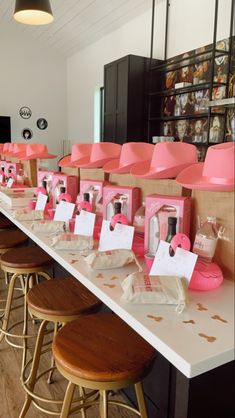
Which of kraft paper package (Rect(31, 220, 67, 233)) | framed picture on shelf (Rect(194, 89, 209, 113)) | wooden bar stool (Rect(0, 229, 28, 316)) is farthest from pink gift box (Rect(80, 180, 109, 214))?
framed picture on shelf (Rect(194, 89, 209, 113))

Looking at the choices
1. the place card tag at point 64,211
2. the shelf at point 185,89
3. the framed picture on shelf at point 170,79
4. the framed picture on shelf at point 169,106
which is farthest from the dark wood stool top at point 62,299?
the framed picture on shelf at point 170,79

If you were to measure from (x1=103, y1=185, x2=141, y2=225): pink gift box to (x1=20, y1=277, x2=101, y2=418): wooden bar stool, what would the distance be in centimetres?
38

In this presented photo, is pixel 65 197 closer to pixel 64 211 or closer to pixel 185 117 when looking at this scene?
pixel 64 211

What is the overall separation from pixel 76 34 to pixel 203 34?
3396 mm

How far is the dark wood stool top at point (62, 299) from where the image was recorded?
1379 millimetres

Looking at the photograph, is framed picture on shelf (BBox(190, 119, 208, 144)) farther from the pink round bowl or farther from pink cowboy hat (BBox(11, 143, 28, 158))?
the pink round bowl

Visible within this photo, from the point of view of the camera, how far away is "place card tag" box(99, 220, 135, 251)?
1343 mm

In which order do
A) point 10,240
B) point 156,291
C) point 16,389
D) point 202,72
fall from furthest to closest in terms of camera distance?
point 202,72 → point 10,240 → point 16,389 → point 156,291

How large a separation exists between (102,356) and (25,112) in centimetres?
749

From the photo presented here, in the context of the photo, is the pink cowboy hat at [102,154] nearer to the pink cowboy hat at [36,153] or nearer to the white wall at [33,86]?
the pink cowboy hat at [36,153]

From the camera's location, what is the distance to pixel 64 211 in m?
1.84

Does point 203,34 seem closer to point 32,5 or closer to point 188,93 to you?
point 188,93

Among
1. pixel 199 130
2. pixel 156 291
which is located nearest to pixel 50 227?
pixel 156 291

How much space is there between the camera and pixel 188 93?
4543 mm
